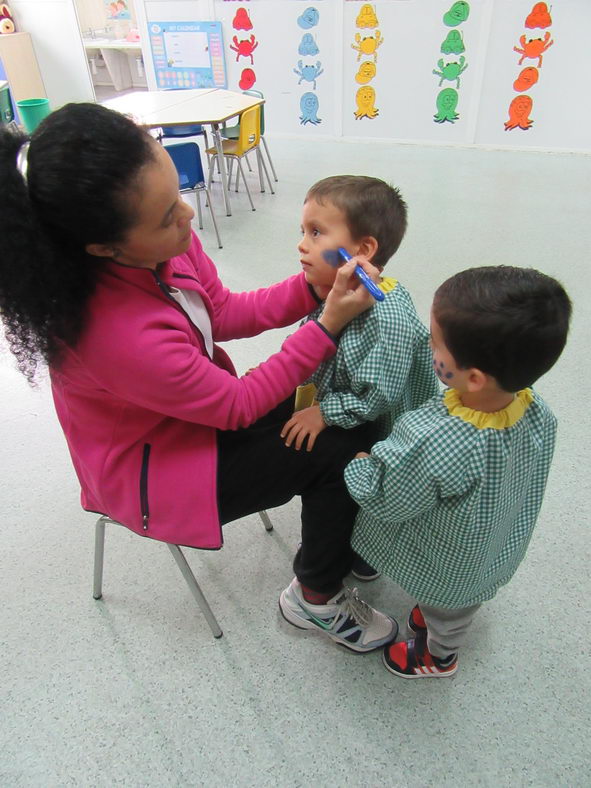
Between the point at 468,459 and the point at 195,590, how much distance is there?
71 centimetres

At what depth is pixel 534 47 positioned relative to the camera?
13.9 feet

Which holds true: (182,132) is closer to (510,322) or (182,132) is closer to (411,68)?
(411,68)

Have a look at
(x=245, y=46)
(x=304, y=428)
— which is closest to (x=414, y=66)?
(x=245, y=46)

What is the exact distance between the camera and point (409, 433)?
2.82 feet

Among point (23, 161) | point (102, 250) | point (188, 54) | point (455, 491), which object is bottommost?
point (455, 491)

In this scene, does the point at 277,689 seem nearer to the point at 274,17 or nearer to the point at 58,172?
the point at 58,172

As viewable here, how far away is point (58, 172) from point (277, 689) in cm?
108

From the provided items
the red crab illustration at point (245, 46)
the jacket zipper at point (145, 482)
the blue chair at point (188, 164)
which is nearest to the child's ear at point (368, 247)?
the jacket zipper at point (145, 482)

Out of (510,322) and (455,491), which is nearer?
(510,322)

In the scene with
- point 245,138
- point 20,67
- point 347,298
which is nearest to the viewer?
point 347,298

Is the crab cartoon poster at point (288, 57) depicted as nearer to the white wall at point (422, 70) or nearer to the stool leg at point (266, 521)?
the white wall at point (422, 70)

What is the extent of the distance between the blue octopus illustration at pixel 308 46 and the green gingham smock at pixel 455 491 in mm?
5133

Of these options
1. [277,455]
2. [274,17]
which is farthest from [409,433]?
[274,17]

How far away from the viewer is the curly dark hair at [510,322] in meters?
0.74
